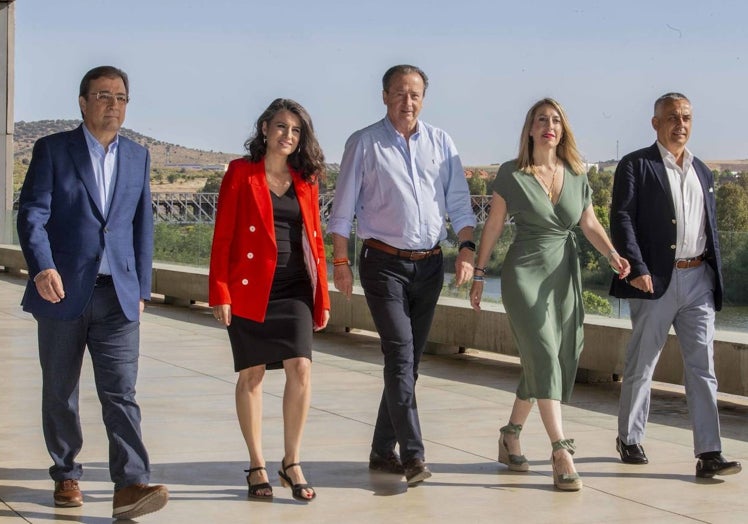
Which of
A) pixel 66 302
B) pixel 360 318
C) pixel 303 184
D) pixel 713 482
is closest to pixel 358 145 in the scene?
pixel 303 184

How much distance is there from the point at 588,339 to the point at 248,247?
518 centimetres

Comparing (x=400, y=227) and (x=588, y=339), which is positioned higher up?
(x=400, y=227)

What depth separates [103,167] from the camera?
669 cm

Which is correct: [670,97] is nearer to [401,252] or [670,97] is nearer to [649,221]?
[649,221]

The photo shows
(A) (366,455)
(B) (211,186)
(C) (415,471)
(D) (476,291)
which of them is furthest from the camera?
(B) (211,186)

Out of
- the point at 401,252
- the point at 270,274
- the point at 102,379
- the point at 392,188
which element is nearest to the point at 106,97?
the point at 270,274

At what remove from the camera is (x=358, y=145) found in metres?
7.41

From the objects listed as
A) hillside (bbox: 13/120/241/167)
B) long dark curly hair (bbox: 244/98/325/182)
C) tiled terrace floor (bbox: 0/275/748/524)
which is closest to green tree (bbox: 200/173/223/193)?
tiled terrace floor (bbox: 0/275/748/524)

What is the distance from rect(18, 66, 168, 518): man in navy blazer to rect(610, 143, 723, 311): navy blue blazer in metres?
2.65

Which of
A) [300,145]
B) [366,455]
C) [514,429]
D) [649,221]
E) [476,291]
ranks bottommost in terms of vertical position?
[366,455]

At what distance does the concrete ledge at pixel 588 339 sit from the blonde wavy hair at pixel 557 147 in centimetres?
315

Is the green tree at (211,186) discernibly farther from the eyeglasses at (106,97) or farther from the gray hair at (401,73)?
the eyeglasses at (106,97)

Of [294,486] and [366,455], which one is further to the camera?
[366,455]

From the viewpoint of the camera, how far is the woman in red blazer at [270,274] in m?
6.99
